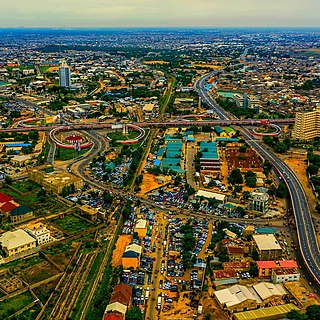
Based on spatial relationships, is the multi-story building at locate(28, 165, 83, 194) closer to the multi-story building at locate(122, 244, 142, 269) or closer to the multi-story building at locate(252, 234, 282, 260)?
the multi-story building at locate(122, 244, 142, 269)

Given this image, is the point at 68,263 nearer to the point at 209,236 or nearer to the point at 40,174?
the point at 209,236

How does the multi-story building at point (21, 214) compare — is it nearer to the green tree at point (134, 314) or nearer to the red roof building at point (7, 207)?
the red roof building at point (7, 207)

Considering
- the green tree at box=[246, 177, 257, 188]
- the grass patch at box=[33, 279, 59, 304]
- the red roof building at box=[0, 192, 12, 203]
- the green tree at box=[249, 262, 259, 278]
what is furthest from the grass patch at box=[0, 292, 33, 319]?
the green tree at box=[246, 177, 257, 188]

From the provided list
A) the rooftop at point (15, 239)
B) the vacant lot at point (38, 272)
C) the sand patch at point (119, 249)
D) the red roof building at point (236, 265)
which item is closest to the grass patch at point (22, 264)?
the vacant lot at point (38, 272)

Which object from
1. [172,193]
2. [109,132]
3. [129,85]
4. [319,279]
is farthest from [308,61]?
[319,279]

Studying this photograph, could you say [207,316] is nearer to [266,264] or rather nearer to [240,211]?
[266,264]

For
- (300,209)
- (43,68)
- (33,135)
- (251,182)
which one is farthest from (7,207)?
(43,68)
